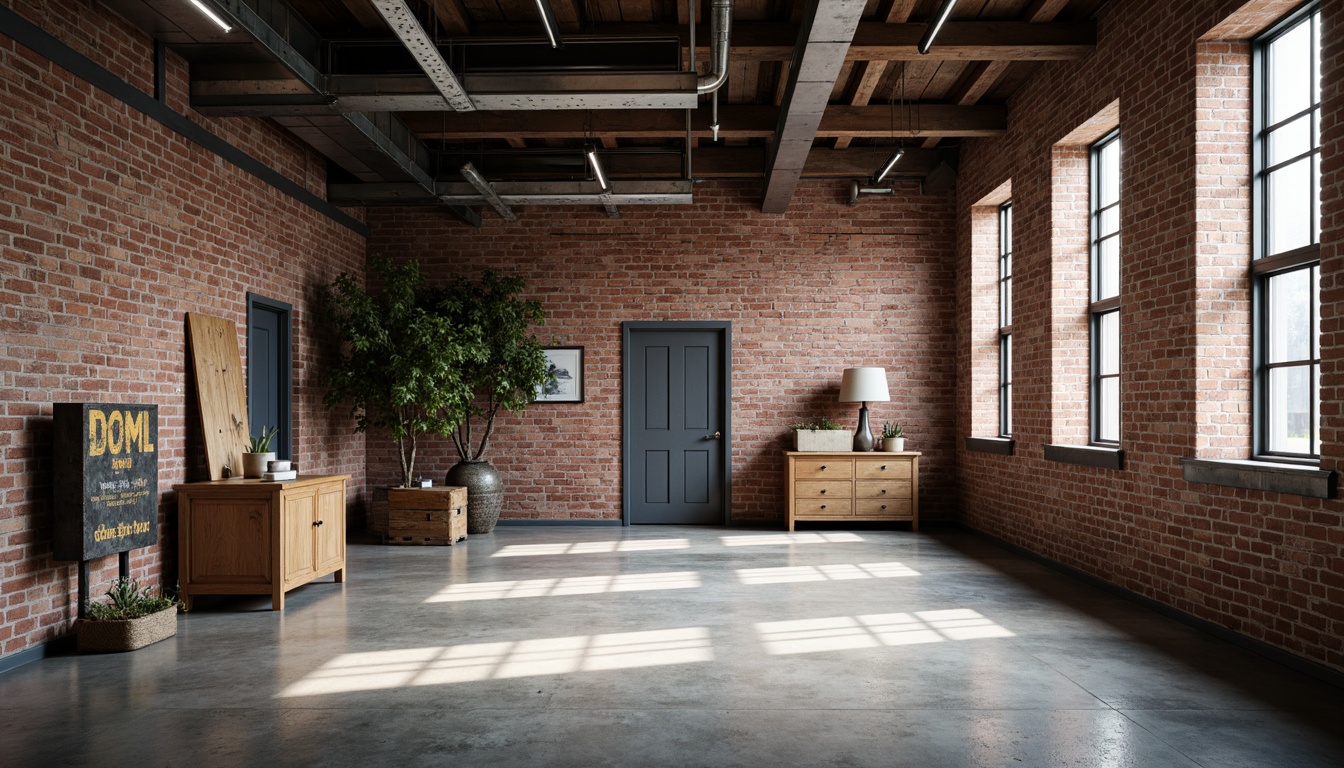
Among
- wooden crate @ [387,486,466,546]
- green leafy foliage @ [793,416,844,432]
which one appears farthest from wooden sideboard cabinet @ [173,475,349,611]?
green leafy foliage @ [793,416,844,432]

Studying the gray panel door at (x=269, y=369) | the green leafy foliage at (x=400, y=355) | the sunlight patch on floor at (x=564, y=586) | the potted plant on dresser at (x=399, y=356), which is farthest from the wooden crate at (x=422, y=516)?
the sunlight patch on floor at (x=564, y=586)

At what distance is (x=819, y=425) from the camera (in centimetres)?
966

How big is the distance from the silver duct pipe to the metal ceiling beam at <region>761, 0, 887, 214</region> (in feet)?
1.76

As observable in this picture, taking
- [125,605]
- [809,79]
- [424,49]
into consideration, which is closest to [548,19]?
[424,49]

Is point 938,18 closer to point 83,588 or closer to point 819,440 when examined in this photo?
point 819,440

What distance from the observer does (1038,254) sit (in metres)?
7.50

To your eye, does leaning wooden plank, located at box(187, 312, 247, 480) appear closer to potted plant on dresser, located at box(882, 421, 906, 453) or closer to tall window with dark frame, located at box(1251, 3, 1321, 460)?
potted plant on dresser, located at box(882, 421, 906, 453)

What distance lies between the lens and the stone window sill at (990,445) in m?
8.22

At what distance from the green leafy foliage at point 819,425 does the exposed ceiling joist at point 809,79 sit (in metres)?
2.55

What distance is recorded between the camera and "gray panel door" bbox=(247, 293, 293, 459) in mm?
7230

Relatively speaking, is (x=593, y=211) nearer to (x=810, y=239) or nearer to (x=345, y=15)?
(x=810, y=239)

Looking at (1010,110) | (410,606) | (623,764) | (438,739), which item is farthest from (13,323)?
(1010,110)

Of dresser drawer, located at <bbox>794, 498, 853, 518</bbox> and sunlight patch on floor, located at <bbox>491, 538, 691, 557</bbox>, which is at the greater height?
dresser drawer, located at <bbox>794, 498, 853, 518</bbox>

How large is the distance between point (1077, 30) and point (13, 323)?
690cm
